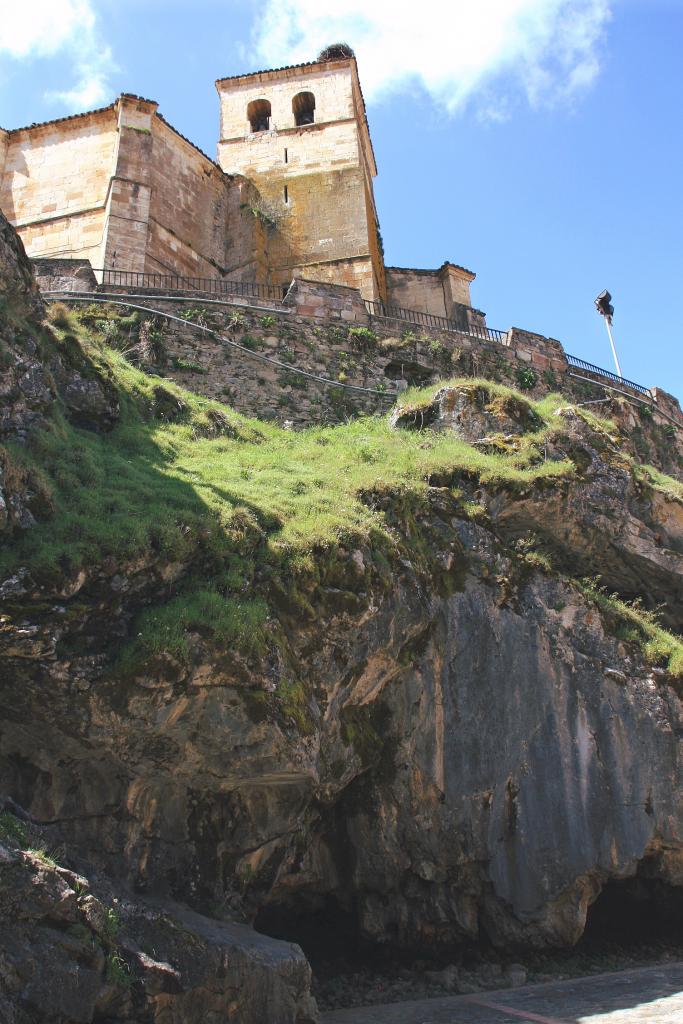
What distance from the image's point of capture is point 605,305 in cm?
2809

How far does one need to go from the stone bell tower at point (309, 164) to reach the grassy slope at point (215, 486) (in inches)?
420

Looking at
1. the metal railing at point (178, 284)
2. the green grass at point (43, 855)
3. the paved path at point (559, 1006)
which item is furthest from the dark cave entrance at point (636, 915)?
the metal railing at point (178, 284)

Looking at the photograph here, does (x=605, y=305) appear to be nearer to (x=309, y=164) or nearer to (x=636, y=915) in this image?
(x=309, y=164)

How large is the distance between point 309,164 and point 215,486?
1924cm

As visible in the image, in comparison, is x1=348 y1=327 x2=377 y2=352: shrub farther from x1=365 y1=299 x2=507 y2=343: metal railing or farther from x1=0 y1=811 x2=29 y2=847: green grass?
x1=0 y1=811 x2=29 y2=847: green grass

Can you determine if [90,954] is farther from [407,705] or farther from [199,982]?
[407,705]

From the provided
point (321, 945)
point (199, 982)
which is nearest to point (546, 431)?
point (321, 945)

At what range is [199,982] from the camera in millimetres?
7613

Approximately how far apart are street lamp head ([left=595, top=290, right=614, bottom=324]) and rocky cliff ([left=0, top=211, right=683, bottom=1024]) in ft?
42.4

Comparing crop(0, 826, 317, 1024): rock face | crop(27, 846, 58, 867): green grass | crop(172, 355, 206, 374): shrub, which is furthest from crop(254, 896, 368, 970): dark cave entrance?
crop(172, 355, 206, 374): shrub

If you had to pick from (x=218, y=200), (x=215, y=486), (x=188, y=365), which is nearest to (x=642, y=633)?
(x=215, y=486)

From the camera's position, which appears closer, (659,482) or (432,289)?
(659,482)

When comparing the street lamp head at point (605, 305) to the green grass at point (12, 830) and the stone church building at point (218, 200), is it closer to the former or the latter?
the stone church building at point (218, 200)

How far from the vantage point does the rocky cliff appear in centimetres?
830
